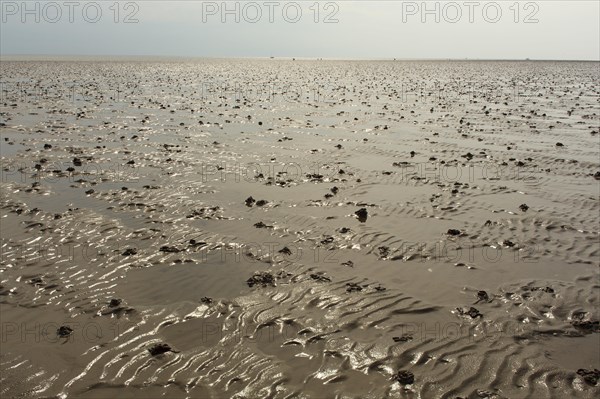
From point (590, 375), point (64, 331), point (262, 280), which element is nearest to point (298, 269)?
point (262, 280)

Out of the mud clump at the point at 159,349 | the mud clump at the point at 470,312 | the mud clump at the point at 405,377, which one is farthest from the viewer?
the mud clump at the point at 470,312

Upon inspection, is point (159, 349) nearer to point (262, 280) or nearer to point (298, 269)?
point (262, 280)

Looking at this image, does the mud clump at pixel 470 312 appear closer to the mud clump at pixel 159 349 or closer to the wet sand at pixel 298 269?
the wet sand at pixel 298 269

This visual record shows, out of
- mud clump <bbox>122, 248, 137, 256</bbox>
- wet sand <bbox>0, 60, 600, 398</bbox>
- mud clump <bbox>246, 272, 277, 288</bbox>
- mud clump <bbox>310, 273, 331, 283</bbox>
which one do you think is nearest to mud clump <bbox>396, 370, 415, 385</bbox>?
wet sand <bbox>0, 60, 600, 398</bbox>

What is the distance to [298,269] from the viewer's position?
31.2 ft

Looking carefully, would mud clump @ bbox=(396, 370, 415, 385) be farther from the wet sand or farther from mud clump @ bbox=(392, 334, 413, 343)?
mud clump @ bbox=(392, 334, 413, 343)

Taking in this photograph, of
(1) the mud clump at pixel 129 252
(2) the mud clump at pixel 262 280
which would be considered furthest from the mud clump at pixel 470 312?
(1) the mud clump at pixel 129 252

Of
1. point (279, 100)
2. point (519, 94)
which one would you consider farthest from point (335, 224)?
point (519, 94)

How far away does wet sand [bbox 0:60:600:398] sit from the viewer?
21.5 ft

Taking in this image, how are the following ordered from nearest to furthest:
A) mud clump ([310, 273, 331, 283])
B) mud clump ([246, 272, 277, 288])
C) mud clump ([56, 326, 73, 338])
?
mud clump ([56, 326, 73, 338]) < mud clump ([246, 272, 277, 288]) < mud clump ([310, 273, 331, 283])

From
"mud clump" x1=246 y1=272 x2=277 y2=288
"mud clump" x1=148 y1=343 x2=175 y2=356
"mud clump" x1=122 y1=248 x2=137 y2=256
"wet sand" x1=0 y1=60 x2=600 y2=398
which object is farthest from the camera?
"mud clump" x1=122 y1=248 x2=137 y2=256

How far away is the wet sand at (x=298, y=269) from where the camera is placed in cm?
655

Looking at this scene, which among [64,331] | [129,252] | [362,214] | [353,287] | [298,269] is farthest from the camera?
[362,214]

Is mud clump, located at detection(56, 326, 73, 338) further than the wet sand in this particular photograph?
Yes
